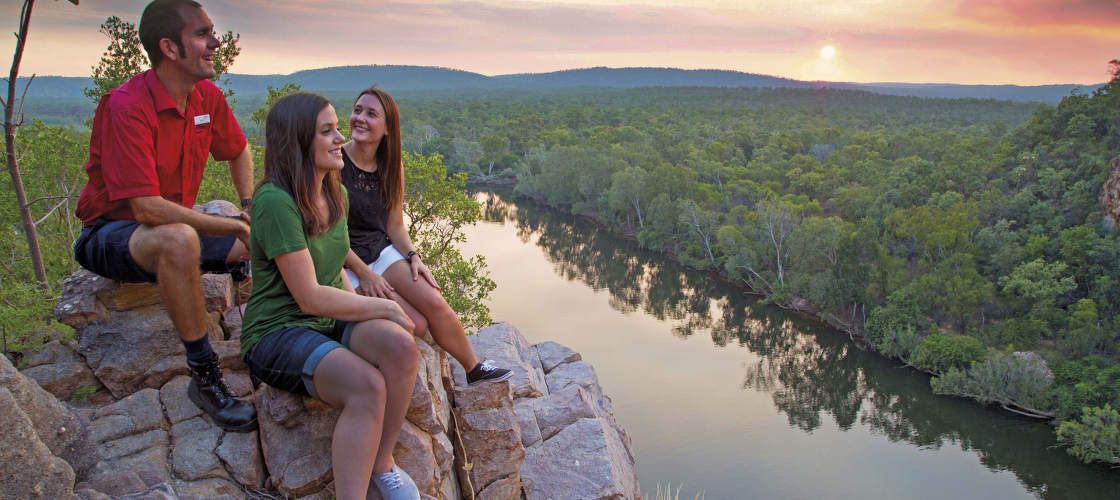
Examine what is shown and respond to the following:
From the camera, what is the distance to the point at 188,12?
3416 millimetres

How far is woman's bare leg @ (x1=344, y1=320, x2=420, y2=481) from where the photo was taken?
3039mm

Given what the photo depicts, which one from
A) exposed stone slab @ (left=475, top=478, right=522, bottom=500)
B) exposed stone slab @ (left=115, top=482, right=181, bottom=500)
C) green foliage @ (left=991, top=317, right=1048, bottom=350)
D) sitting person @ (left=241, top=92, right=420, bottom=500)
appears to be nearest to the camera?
exposed stone slab @ (left=115, top=482, right=181, bottom=500)

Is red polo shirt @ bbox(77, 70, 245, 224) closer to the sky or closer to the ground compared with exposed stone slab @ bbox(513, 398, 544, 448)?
closer to the sky

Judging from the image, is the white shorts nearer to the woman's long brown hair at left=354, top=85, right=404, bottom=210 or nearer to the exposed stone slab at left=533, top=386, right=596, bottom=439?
the woman's long brown hair at left=354, top=85, right=404, bottom=210

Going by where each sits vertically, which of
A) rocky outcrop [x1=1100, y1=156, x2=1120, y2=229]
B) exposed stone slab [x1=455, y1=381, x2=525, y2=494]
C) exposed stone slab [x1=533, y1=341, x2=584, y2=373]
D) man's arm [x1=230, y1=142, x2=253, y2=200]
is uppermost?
man's arm [x1=230, y1=142, x2=253, y2=200]

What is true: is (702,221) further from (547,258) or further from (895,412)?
(895,412)

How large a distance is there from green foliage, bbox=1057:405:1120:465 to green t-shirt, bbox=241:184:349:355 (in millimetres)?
19338

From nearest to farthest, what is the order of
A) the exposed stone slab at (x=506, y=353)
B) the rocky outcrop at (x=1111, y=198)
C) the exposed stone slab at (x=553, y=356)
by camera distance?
the exposed stone slab at (x=506, y=353), the exposed stone slab at (x=553, y=356), the rocky outcrop at (x=1111, y=198)

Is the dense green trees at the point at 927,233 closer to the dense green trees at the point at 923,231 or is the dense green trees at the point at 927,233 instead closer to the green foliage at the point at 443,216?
the dense green trees at the point at 923,231

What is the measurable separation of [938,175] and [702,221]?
12.0 m

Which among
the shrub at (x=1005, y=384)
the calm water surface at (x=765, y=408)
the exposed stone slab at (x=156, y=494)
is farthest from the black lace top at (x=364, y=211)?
the shrub at (x=1005, y=384)

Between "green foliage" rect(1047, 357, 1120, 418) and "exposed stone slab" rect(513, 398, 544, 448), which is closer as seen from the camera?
"exposed stone slab" rect(513, 398, 544, 448)

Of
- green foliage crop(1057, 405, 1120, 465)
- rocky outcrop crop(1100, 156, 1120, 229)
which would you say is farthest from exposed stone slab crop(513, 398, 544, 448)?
rocky outcrop crop(1100, 156, 1120, 229)

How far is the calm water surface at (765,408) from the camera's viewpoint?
15797mm
